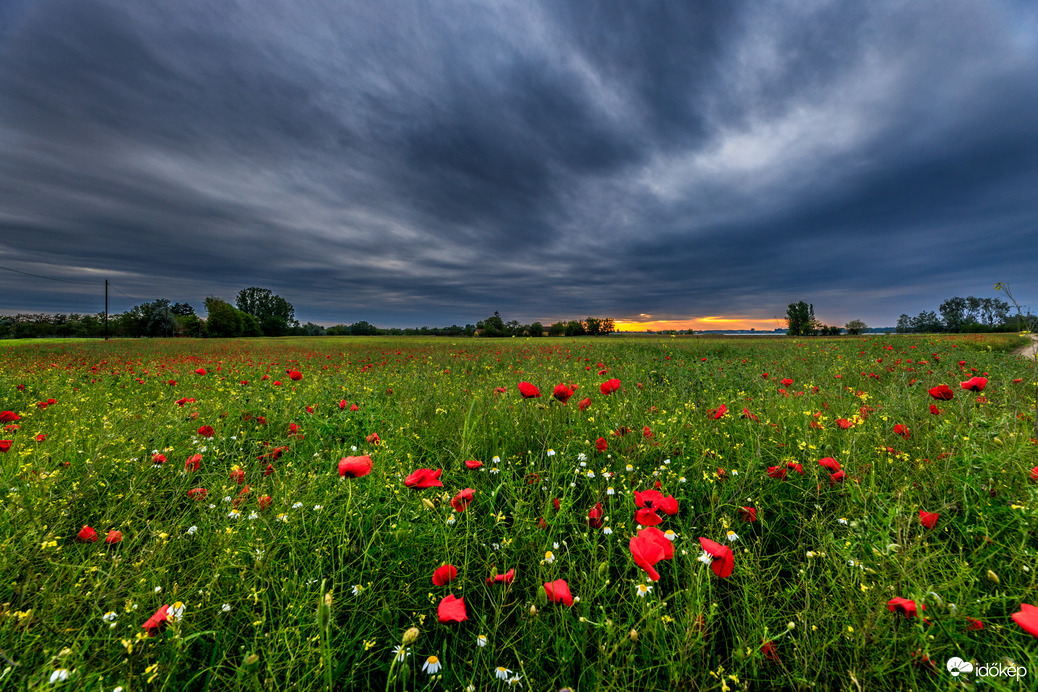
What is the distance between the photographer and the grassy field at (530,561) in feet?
4.14

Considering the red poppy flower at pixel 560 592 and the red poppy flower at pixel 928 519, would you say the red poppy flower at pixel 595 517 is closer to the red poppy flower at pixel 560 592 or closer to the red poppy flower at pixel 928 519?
the red poppy flower at pixel 560 592

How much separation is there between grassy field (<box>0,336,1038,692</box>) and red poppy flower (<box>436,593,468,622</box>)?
12mm

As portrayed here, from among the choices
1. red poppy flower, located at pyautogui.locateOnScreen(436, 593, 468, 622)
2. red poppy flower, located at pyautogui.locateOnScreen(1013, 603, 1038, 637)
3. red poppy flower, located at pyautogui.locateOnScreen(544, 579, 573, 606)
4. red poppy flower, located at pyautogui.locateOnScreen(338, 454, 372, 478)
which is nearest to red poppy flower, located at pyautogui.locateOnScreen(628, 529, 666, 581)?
red poppy flower, located at pyautogui.locateOnScreen(544, 579, 573, 606)

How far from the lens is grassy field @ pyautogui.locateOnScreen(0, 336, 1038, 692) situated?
4.14 feet

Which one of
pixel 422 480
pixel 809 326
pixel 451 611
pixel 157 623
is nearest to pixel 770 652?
pixel 451 611

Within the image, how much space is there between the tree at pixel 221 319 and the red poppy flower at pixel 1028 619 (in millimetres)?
76624

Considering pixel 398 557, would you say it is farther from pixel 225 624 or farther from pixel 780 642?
pixel 780 642

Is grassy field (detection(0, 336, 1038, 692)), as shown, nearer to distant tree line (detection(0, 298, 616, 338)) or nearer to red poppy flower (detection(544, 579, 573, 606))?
red poppy flower (detection(544, 579, 573, 606))

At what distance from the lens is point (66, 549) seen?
1815 mm

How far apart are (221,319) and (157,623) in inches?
2952

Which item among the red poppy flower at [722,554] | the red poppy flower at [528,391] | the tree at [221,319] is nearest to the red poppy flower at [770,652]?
the red poppy flower at [722,554]

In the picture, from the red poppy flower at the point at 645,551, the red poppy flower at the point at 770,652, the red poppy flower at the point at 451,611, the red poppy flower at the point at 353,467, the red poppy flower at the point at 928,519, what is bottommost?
the red poppy flower at the point at 770,652

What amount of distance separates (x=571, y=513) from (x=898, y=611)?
4.45 ft

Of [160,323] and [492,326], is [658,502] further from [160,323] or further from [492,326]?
[160,323]
